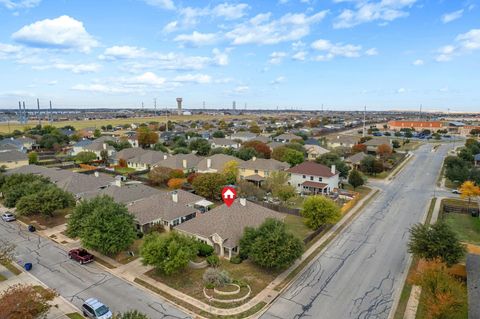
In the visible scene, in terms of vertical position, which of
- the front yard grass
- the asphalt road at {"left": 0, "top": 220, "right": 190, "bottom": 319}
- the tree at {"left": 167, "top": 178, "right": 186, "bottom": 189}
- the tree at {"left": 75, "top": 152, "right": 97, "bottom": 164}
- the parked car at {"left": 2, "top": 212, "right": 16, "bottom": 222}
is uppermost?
the tree at {"left": 75, "top": 152, "right": 97, "bottom": 164}

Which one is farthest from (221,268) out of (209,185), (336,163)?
(336,163)

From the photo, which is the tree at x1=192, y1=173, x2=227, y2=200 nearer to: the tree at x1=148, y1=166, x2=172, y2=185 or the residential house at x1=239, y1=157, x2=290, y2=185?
the tree at x1=148, y1=166, x2=172, y2=185

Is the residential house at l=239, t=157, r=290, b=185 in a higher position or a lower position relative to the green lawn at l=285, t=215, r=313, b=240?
higher

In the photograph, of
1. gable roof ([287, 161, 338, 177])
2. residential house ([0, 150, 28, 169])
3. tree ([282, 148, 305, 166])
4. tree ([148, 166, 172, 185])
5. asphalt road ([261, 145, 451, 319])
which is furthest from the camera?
residential house ([0, 150, 28, 169])

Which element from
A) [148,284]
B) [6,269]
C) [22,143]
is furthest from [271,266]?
[22,143]

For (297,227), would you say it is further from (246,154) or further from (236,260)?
(246,154)

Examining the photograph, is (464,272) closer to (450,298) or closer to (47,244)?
(450,298)

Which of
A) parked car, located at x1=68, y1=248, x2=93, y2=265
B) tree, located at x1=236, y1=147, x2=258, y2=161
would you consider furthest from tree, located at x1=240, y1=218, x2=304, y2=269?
tree, located at x1=236, y1=147, x2=258, y2=161
